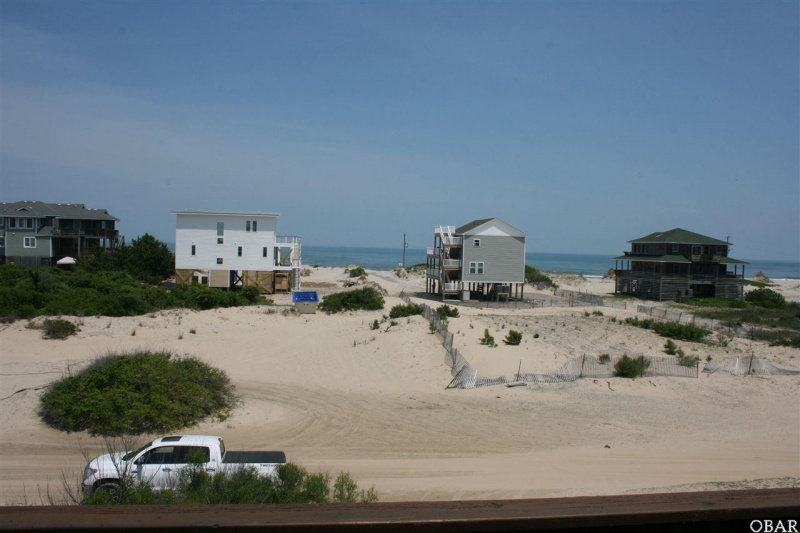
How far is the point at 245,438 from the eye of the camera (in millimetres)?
17500

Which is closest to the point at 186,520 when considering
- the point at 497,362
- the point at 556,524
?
the point at 556,524

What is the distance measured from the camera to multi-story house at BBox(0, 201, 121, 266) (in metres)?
58.5

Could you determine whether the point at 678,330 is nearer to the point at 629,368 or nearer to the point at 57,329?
the point at 629,368

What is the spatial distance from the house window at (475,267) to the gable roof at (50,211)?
123 feet

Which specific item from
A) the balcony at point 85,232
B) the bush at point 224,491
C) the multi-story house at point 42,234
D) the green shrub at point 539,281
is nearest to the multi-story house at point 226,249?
the multi-story house at point 42,234

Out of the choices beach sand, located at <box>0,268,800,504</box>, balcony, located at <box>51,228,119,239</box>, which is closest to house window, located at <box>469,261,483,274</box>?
beach sand, located at <box>0,268,800,504</box>

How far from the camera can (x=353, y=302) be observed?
134ft

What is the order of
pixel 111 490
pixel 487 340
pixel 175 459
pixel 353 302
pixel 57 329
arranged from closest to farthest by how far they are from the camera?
pixel 111 490 → pixel 175 459 → pixel 57 329 → pixel 487 340 → pixel 353 302

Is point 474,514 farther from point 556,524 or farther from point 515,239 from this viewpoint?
point 515,239

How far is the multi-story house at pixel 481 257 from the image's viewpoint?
164 ft

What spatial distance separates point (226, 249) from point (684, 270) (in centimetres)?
Answer: 4238

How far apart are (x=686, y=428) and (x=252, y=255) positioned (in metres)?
39.4

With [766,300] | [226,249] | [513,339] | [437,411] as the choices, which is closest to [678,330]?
[513,339]

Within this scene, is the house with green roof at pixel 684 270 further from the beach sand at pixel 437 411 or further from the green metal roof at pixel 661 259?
the beach sand at pixel 437 411
